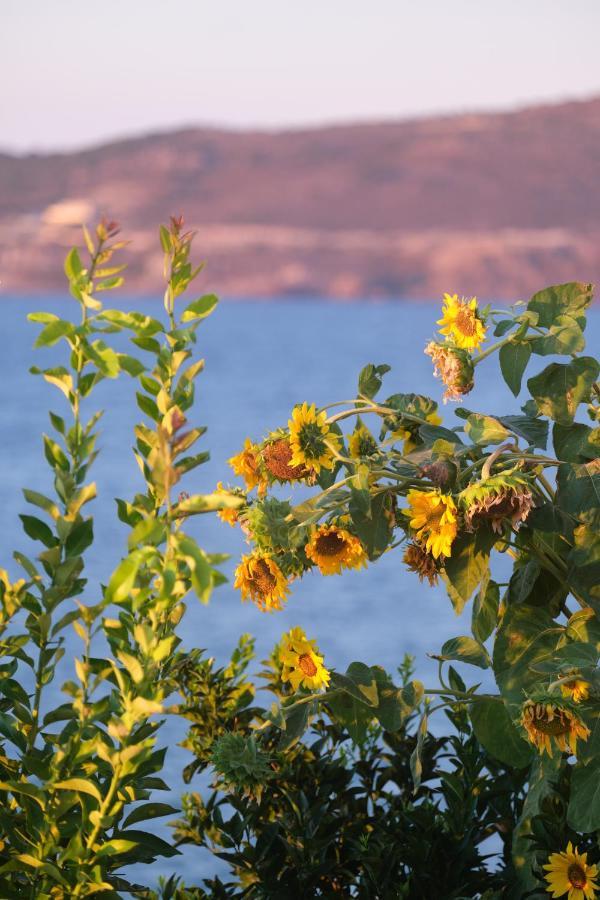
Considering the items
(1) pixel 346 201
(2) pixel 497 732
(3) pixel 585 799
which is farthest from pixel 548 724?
(1) pixel 346 201

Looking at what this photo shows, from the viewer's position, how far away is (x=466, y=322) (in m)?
1.04

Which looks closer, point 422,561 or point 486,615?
point 422,561

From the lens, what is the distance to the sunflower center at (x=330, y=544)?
3.23ft

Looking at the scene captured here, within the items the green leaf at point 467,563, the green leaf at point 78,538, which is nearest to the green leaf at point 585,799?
the green leaf at point 467,563

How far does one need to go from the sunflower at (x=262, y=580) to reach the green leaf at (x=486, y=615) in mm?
274

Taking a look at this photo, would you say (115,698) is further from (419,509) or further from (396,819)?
(396,819)

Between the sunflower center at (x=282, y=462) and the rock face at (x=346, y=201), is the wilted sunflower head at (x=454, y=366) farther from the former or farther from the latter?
the rock face at (x=346, y=201)

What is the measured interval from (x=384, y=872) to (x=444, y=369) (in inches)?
18.6

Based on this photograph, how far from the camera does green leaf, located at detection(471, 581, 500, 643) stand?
1.17 metres

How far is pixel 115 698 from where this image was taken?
74 centimetres

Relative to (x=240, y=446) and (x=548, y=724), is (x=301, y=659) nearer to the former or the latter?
(x=548, y=724)

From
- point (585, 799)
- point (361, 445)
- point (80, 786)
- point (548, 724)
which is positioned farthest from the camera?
point (361, 445)

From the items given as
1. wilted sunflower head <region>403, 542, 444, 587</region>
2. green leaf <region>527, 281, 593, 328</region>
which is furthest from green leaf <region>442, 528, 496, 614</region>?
green leaf <region>527, 281, 593, 328</region>

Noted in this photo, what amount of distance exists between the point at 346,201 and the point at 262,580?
3901cm
